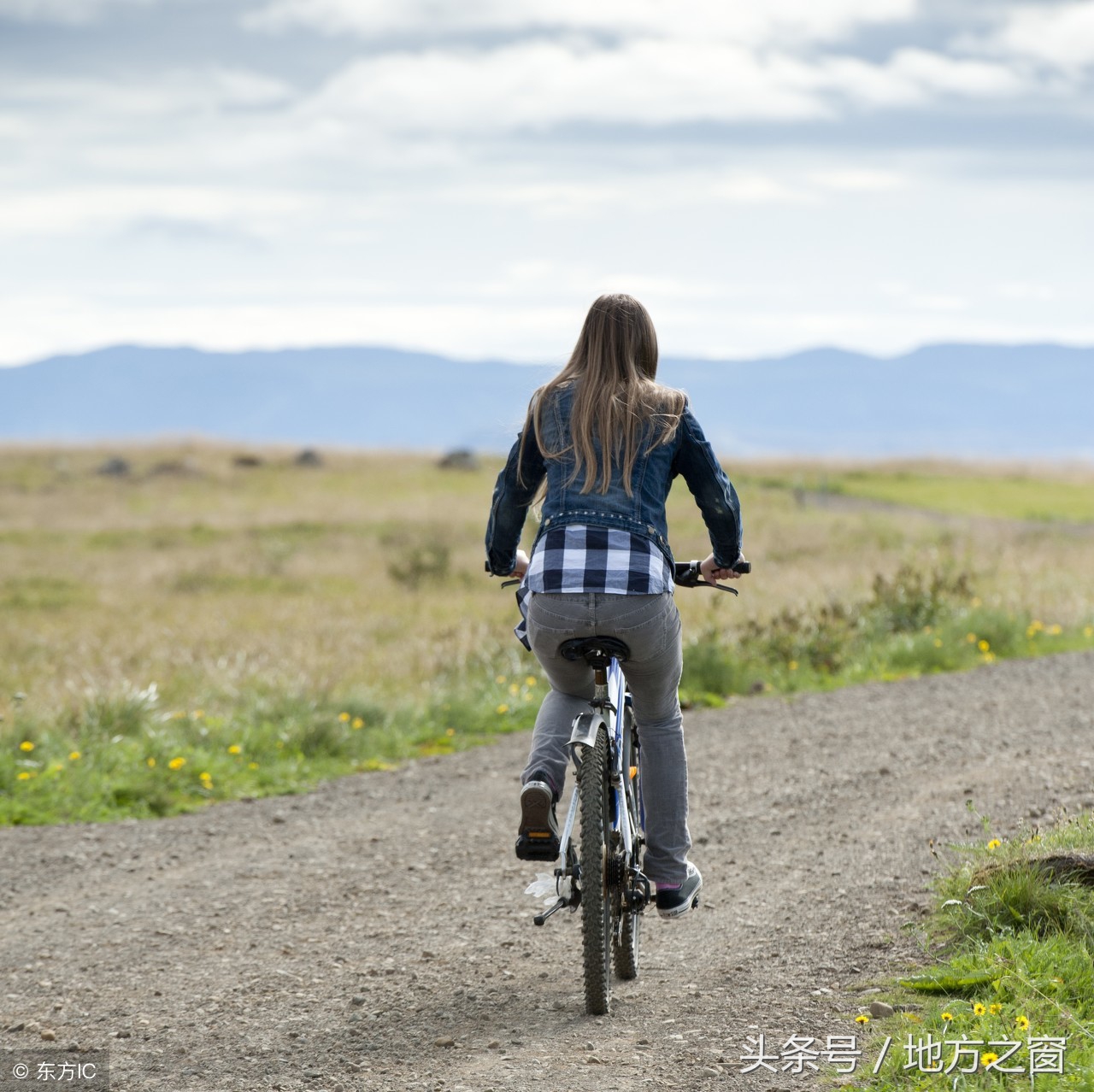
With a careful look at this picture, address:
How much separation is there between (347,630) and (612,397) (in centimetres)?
1240

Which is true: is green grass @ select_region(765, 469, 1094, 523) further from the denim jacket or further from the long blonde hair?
the long blonde hair

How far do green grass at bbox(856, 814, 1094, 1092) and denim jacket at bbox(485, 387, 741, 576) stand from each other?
5.03ft

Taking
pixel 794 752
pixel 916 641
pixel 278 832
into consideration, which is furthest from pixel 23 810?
pixel 916 641

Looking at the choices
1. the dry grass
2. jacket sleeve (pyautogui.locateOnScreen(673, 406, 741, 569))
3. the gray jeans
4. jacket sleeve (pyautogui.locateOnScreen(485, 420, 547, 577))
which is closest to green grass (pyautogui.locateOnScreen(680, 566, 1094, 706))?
the dry grass

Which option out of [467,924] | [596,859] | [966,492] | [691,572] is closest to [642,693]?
[691,572]

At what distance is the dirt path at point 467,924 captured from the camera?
4.07m

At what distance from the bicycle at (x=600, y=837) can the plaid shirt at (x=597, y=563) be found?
7.1 inches

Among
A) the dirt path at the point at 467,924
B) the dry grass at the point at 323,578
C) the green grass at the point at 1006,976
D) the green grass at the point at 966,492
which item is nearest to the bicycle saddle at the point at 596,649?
the dirt path at the point at 467,924

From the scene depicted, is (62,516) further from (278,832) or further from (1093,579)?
(278,832)

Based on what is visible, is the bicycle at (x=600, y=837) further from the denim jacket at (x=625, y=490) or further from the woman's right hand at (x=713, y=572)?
the denim jacket at (x=625, y=490)

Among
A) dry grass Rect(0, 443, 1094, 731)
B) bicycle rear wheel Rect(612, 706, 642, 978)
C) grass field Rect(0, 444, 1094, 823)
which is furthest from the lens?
dry grass Rect(0, 443, 1094, 731)

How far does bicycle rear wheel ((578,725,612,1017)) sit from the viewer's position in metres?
4.11

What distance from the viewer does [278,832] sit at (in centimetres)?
707

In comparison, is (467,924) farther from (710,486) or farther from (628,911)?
(710,486)
